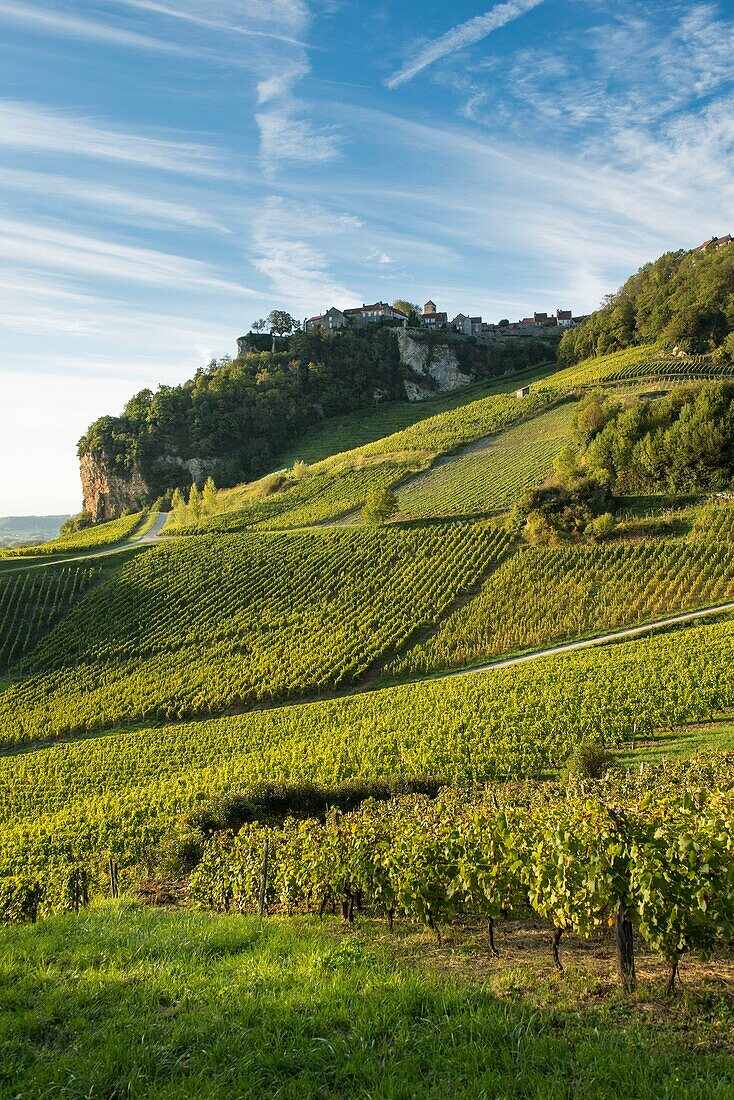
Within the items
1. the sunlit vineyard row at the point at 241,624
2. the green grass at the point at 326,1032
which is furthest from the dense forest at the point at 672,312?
the green grass at the point at 326,1032

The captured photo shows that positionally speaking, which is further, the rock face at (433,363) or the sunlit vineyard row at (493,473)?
the rock face at (433,363)

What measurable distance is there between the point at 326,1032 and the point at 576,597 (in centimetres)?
A: 3576

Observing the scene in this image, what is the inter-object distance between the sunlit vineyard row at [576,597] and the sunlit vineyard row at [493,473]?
1484 centimetres

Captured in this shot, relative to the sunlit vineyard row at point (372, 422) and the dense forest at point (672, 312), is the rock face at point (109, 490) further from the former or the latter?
the dense forest at point (672, 312)

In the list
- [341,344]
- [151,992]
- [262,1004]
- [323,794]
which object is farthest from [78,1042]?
[341,344]

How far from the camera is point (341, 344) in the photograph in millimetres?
135625

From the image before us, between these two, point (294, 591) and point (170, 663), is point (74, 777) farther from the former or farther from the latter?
point (294, 591)

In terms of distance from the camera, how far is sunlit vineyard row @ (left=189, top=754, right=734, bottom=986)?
6562 mm

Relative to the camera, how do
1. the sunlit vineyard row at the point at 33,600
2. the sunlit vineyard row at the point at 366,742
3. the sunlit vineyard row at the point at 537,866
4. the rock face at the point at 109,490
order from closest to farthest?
1. the sunlit vineyard row at the point at 537,866
2. the sunlit vineyard row at the point at 366,742
3. the sunlit vineyard row at the point at 33,600
4. the rock face at the point at 109,490

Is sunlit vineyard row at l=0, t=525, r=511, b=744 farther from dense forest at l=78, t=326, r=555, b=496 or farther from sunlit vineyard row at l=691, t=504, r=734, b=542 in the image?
dense forest at l=78, t=326, r=555, b=496

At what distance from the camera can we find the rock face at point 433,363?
449 feet

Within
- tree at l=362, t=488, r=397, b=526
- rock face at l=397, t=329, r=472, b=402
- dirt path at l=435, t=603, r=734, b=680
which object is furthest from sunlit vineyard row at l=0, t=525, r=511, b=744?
rock face at l=397, t=329, r=472, b=402

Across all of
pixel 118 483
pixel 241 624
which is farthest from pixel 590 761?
pixel 118 483

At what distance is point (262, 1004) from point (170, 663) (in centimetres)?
3744
